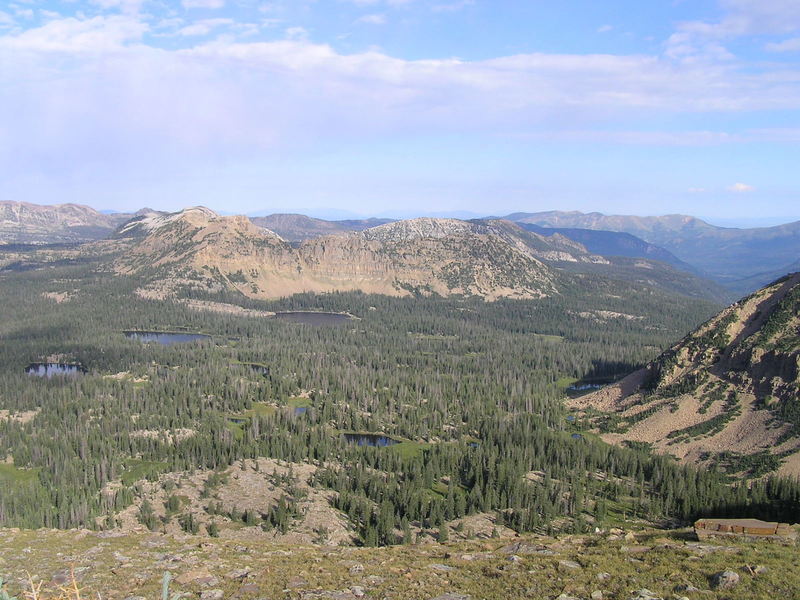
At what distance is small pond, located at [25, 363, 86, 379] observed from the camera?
179 metres

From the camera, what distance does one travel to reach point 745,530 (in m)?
50.4

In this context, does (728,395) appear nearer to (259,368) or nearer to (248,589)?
(248,589)

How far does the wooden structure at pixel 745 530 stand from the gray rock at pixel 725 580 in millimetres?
12328

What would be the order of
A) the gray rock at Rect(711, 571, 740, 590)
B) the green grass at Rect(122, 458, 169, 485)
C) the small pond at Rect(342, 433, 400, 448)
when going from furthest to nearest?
the small pond at Rect(342, 433, 400, 448), the green grass at Rect(122, 458, 169, 485), the gray rock at Rect(711, 571, 740, 590)

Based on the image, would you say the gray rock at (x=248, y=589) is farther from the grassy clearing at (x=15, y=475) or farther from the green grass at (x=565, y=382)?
the green grass at (x=565, y=382)

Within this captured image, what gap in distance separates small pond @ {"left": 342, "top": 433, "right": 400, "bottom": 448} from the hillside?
44.6 metres

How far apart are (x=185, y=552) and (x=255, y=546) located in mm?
5629

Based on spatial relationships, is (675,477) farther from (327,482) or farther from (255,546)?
(255,546)

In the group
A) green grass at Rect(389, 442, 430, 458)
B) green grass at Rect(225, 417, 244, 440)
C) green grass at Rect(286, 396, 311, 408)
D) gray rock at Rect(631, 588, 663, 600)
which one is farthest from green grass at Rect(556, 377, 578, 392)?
gray rock at Rect(631, 588, 663, 600)

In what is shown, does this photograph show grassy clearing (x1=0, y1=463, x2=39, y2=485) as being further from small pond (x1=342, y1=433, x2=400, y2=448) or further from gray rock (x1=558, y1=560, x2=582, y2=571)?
gray rock (x1=558, y1=560, x2=582, y2=571)

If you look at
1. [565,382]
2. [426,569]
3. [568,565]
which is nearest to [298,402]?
[565,382]

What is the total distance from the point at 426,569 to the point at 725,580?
17339 millimetres

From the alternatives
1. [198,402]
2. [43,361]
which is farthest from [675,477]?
[43,361]

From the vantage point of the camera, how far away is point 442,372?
194 meters
